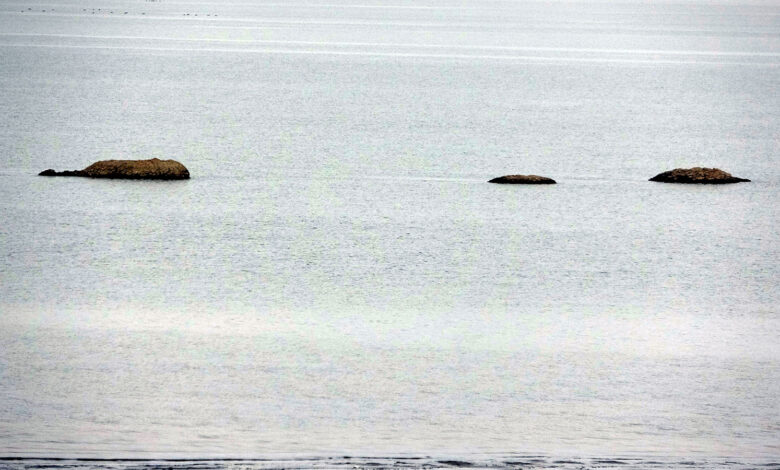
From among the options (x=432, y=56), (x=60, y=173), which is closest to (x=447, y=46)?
(x=432, y=56)

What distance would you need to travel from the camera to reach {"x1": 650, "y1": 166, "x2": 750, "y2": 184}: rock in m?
33.5

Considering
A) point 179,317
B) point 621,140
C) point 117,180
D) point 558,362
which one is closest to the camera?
point 558,362

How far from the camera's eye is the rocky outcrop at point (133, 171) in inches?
1248

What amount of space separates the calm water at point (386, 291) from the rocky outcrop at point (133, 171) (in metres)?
0.71

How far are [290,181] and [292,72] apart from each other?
5068 centimetres

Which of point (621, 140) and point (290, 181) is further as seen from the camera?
point (621, 140)

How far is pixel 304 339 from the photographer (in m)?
16.1

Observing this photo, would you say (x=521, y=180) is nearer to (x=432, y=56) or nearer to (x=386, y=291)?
(x=386, y=291)

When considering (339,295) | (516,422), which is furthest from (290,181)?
(516,422)

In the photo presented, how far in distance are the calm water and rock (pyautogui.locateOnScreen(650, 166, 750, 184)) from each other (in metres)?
0.64

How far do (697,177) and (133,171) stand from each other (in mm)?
14321

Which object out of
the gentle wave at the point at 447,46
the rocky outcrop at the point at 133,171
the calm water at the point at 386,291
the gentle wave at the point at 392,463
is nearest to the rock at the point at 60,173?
the rocky outcrop at the point at 133,171

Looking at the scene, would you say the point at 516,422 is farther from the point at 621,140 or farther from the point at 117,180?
the point at 621,140

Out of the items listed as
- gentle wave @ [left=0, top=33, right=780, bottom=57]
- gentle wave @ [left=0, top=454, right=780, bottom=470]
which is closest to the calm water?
gentle wave @ [left=0, top=454, right=780, bottom=470]
